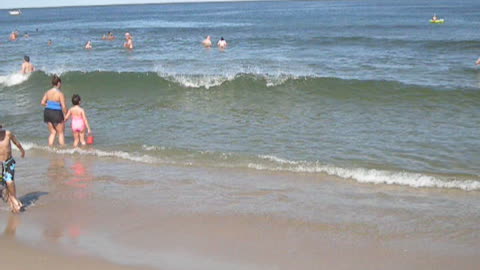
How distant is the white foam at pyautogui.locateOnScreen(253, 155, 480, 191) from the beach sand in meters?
1.50

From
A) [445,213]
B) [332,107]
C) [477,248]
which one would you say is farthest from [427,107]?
[477,248]

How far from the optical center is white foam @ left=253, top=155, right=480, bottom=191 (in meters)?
7.88

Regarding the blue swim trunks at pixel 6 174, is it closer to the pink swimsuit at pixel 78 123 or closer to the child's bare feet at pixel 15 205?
the child's bare feet at pixel 15 205

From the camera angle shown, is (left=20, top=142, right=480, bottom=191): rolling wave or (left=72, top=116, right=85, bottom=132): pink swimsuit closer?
(left=20, top=142, right=480, bottom=191): rolling wave

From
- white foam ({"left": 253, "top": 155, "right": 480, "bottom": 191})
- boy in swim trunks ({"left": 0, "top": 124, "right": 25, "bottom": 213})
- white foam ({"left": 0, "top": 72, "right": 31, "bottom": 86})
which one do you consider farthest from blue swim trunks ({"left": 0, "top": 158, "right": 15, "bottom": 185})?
white foam ({"left": 0, "top": 72, "right": 31, "bottom": 86})

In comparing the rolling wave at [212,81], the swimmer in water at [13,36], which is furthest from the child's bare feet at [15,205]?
the swimmer in water at [13,36]

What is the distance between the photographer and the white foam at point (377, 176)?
7879 mm

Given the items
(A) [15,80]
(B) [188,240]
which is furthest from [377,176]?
(A) [15,80]

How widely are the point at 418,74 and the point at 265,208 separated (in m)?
13.1

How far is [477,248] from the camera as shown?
5.73 meters

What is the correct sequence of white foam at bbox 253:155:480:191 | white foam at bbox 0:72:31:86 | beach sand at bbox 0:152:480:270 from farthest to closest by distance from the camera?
white foam at bbox 0:72:31:86, white foam at bbox 253:155:480:191, beach sand at bbox 0:152:480:270

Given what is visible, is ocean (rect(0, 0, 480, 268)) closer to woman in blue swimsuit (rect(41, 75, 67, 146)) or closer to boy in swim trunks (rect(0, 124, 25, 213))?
woman in blue swimsuit (rect(41, 75, 67, 146))

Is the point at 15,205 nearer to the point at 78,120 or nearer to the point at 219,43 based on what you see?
the point at 78,120

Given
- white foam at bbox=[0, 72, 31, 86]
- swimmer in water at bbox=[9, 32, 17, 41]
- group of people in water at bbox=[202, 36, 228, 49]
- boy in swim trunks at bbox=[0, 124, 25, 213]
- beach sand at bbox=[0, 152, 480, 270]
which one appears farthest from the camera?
swimmer in water at bbox=[9, 32, 17, 41]
